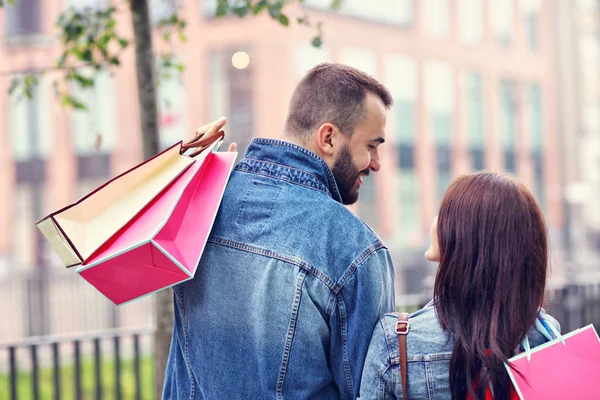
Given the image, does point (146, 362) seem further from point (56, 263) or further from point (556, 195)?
point (556, 195)

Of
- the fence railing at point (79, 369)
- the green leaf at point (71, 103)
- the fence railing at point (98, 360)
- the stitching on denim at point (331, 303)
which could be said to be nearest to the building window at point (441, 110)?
the fence railing at point (79, 369)

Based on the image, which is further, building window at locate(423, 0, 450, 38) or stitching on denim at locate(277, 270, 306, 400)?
building window at locate(423, 0, 450, 38)

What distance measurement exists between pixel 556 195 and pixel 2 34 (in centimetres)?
2356

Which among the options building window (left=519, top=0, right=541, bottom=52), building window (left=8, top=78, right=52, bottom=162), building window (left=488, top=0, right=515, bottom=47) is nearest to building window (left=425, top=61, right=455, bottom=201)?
building window (left=488, top=0, right=515, bottom=47)

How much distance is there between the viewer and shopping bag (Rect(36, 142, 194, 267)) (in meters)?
2.06

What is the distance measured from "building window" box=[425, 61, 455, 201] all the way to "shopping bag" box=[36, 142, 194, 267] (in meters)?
25.2

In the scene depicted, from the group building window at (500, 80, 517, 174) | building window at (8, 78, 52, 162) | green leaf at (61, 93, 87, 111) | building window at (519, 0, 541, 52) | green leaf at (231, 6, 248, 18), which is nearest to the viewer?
green leaf at (231, 6, 248, 18)

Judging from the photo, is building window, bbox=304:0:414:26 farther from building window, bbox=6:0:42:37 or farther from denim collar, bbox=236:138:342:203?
denim collar, bbox=236:138:342:203

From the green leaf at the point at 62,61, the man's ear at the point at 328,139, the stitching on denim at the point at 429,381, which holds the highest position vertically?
the green leaf at the point at 62,61

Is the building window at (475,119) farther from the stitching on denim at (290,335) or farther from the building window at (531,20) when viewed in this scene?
the stitching on denim at (290,335)

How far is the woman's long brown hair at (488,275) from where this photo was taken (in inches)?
76.0

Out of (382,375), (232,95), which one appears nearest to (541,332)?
(382,375)

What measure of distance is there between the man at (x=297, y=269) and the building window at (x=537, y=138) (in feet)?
106

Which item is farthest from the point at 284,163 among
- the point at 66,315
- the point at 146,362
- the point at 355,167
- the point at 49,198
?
the point at 49,198
